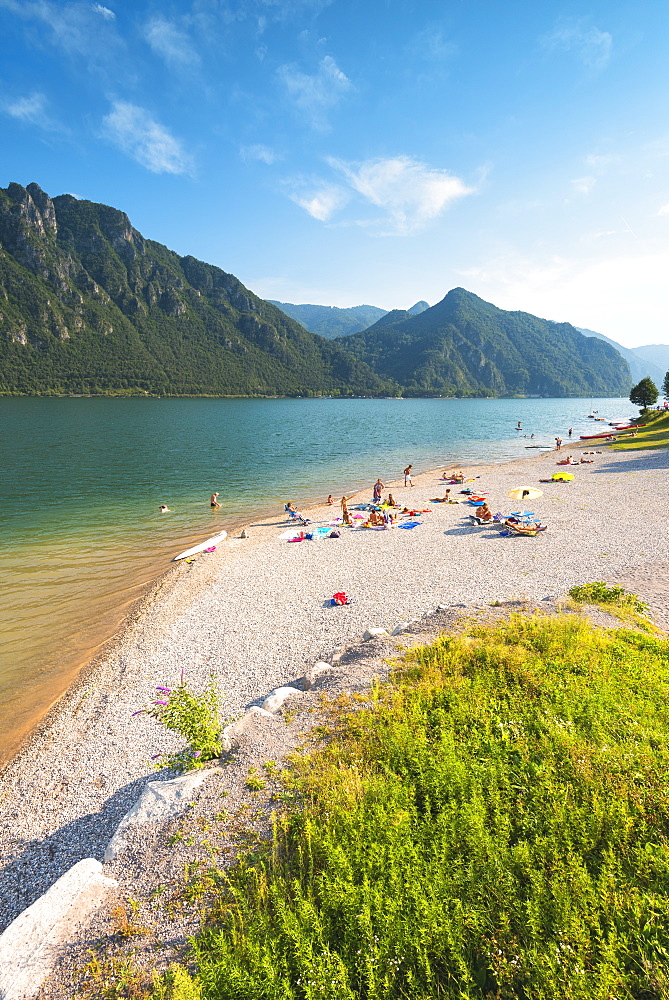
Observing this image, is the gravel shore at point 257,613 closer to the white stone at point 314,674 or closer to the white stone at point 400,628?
the white stone at point 400,628

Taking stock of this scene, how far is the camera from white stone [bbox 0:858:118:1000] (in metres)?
4.31

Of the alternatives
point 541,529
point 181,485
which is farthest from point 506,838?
point 181,485

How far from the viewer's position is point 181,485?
39.8 meters

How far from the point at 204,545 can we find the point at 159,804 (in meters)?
17.9

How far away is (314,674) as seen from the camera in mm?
10469

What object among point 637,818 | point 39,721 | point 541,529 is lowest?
point 39,721

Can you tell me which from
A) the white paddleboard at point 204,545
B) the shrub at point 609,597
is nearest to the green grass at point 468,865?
the shrub at point 609,597

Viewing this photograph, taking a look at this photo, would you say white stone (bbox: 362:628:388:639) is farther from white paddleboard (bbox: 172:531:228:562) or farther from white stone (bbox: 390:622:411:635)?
white paddleboard (bbox: 172:531:228:562)

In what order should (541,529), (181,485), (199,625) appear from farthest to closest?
(181,485)
(541,529)
(199,625)

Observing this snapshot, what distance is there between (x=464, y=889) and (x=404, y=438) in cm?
7722

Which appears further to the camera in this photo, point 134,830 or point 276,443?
point 276,443

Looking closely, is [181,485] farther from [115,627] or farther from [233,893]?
[233,893]

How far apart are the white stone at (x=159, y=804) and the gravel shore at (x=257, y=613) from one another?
2.51 ft

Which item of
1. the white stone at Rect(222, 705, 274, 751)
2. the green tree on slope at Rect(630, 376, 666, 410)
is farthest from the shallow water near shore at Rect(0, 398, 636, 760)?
the green tree on slope at Rect(630, 376, 666, 410)
